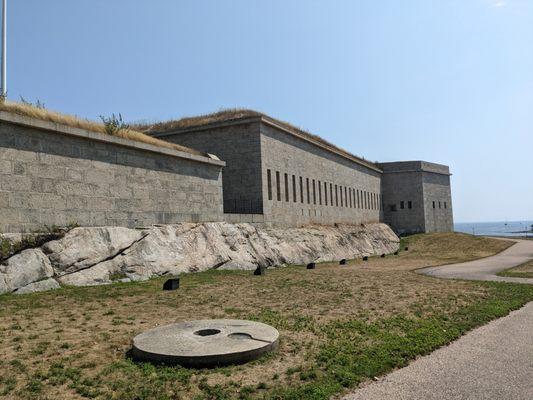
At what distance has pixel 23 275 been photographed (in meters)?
11.2

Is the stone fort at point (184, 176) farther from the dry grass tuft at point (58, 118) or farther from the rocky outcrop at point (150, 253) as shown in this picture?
the rocky outcrop at point (150, 253)

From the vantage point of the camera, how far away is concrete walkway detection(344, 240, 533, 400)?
17.3 feet

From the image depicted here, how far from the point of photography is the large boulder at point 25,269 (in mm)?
10930

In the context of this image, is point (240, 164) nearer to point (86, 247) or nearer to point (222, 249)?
point (222, 249)

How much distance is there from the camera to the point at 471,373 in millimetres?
5992

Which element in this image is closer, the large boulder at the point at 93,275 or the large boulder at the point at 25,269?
the large boulder at the point at 25,269

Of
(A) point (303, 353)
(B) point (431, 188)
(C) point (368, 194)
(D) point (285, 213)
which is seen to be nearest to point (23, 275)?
(A) point (303, 353)

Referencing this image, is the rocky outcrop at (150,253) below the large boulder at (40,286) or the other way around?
the other way around

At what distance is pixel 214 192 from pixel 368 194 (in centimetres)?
2567

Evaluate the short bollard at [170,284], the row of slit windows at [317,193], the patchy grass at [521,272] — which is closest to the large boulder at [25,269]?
the short bollard at [170,284]

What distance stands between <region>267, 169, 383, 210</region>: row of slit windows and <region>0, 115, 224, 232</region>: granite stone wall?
23.3 feet

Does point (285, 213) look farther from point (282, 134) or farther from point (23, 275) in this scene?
point (23, 275)

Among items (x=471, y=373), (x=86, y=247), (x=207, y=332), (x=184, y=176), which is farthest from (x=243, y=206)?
(x=471, y=373)

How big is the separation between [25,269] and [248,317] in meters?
6.07
